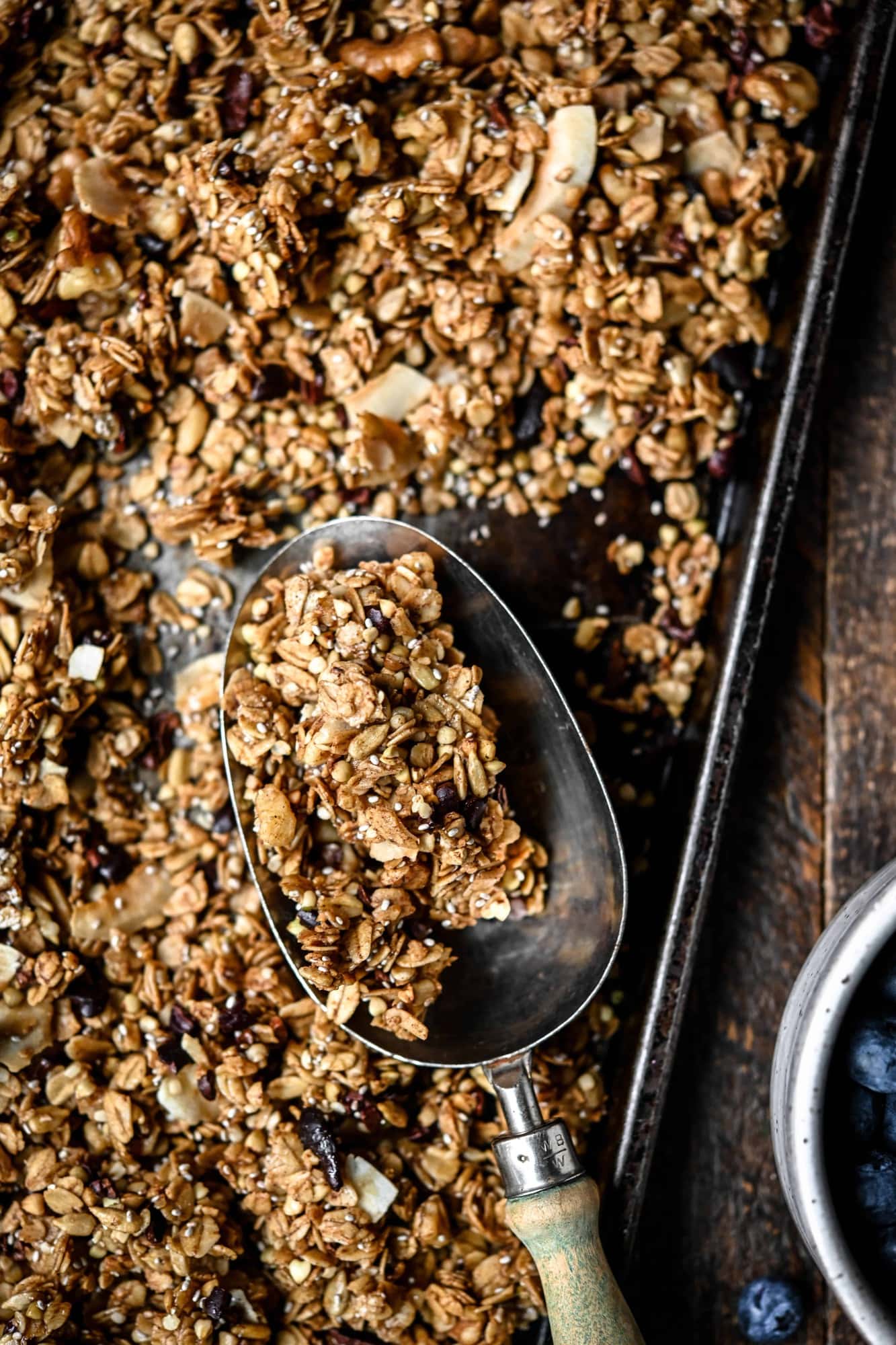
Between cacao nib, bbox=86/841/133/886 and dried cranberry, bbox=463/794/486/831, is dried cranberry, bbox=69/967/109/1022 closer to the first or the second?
cacao nib, bbox=86/841/133/886

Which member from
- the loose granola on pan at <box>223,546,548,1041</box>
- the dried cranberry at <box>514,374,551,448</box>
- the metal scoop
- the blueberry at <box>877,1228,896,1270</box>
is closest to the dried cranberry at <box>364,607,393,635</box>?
the loose granola on pan at <box>223,546,548,1041</box>

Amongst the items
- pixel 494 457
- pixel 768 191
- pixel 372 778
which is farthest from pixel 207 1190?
pixel 768 191

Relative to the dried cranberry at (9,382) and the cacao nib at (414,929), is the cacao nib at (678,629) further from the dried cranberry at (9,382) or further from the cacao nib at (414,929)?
the dried cranberry at (9,382)

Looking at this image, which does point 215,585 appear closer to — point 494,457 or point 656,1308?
point 494,457

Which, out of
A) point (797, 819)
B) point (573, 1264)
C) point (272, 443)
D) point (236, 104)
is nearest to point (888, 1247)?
point (573, 1264)

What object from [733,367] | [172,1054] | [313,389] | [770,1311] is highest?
[313,389]

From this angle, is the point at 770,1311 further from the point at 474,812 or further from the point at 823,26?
the point at 823,26

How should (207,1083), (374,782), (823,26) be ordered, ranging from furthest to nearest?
(823,26)
(207,1083)
(374,782)
